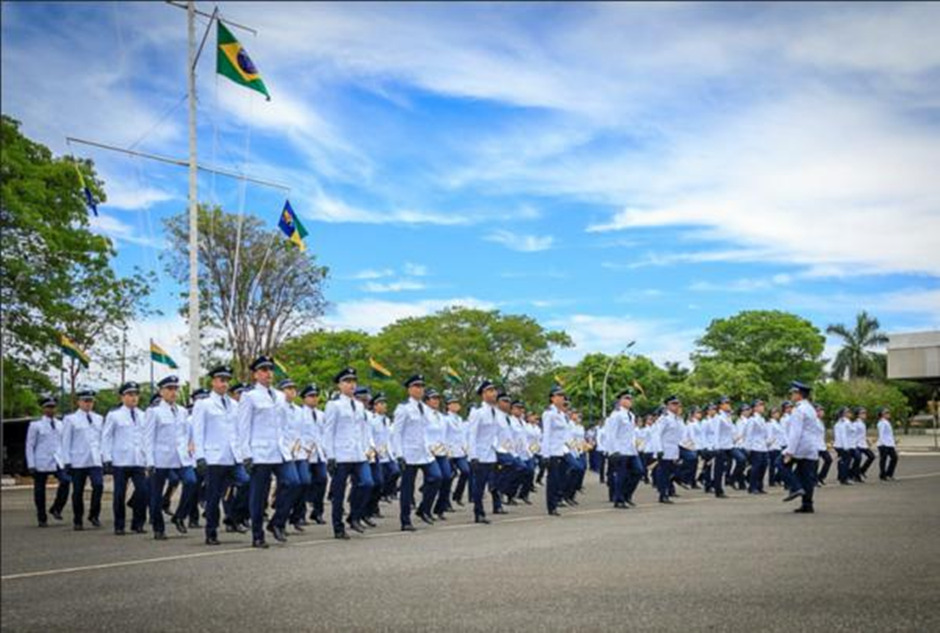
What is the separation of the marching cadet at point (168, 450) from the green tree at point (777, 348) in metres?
77.6

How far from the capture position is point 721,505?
18.5 metres

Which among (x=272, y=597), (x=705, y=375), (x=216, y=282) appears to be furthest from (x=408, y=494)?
(x=705, y=375)

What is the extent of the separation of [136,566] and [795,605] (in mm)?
6337

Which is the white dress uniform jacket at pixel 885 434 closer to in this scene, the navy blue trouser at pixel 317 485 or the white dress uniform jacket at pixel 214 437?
the navy blue trouser at pixel 317 485

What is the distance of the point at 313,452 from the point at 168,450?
208cm

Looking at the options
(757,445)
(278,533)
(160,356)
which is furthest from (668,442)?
(160,356)

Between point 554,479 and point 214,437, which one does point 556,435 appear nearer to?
point 554,479

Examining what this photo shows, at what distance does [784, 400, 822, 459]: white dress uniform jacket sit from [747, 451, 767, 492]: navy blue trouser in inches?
286

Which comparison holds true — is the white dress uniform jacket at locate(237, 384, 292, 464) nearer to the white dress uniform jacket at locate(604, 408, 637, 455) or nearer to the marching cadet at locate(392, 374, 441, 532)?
the marching cadet at locate(392, 374, 441, 532)

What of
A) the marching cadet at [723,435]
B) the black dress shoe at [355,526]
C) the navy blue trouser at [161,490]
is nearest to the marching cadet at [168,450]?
the navy blue trouser at [161,490]

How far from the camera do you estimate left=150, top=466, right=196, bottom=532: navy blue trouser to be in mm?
13647

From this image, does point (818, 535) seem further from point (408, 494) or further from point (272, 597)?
point (272, 597)

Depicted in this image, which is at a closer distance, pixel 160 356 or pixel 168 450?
pixel 168 450

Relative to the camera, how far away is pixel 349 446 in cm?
1417
